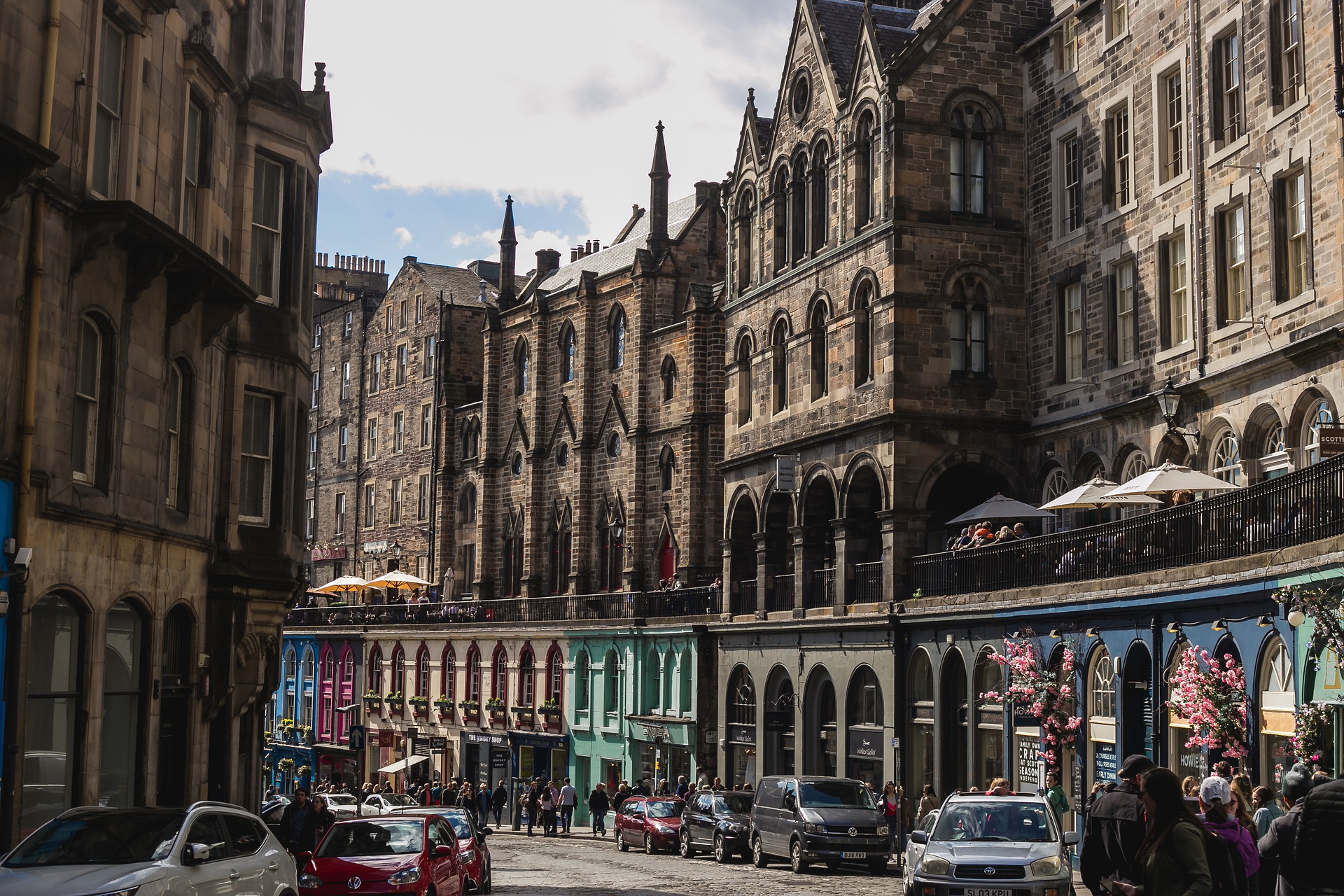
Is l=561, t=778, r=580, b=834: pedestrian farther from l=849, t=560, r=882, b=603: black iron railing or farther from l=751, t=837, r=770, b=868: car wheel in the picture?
l=751, t=837, r=770, b=868: car wheel

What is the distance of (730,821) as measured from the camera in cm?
3722

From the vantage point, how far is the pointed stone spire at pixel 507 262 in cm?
7100

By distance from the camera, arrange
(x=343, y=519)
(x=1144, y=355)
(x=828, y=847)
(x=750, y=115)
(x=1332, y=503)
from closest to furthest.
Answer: (x=1332, y=503), (x=828, y=847), (x=1144, y=355), (x=750, y=115), (x=343, y=519)

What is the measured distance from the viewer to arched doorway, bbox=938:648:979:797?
37844 millimetres

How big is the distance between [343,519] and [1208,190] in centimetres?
5778

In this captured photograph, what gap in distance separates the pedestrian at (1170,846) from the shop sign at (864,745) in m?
31.6

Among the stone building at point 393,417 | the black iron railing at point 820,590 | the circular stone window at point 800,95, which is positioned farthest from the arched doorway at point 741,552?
the stone building at point 393,417

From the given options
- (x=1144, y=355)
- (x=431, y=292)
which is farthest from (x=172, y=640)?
(x=431, y=292)

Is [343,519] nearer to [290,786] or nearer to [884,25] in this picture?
[290,786]

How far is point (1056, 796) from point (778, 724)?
15.7 metres

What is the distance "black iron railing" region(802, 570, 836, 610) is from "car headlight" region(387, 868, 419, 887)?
915 inches

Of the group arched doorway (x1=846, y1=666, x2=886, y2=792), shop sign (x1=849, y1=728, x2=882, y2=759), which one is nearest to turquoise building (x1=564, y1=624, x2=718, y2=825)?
arched doorway (x1=846, y1=666, x2=886, y2=792)

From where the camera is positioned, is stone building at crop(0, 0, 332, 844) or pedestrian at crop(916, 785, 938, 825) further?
pedestrian at crop(916, 785, 938, 825)

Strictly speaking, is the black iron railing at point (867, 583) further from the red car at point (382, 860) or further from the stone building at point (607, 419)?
the red car at point (382, 860)
